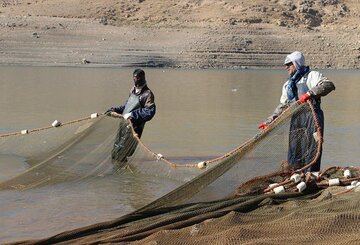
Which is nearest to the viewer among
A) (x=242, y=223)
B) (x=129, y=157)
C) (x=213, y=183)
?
(x=242, y=223)

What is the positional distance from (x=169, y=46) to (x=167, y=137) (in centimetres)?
4392

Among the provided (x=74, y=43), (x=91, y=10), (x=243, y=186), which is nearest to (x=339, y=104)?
(x=243, y=186)

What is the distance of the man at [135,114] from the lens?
897cm

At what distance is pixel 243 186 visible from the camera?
6711 millimetres

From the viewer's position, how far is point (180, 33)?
6097cm

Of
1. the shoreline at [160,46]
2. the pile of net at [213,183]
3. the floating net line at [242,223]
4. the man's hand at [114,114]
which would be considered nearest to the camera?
the floating net line at [242,223]

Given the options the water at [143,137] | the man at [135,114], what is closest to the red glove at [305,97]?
the water at [143,137]

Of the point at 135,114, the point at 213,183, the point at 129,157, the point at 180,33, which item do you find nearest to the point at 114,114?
the point at 135,114

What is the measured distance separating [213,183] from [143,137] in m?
6.98

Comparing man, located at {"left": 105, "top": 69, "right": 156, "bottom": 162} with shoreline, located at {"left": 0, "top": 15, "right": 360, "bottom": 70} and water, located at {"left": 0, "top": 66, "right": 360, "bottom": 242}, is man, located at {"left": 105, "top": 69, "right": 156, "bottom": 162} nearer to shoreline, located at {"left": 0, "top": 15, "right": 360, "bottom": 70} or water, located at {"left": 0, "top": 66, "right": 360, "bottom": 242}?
water, located at {"left": 0, "top": 66, "right": 360, "bottom": 242}

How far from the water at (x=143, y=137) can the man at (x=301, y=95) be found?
4.91 ft

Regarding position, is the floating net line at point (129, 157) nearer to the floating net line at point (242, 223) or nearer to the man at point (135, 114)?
the man at point (135, 114)

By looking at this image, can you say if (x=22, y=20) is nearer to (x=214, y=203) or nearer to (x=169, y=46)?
(x=169, y=46)

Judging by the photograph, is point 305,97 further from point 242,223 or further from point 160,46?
point 160,46
